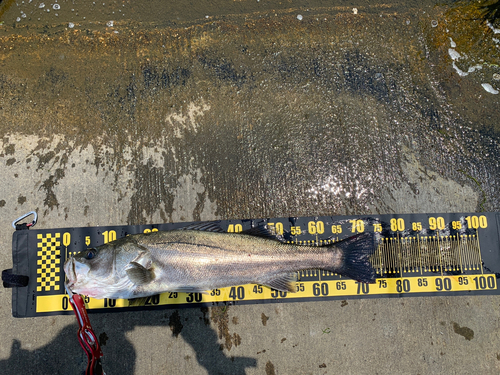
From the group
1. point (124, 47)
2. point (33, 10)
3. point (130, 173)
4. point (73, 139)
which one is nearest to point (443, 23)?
point (124, 47)

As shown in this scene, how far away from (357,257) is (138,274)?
2149 mm

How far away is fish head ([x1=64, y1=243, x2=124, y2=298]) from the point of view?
2807 mm

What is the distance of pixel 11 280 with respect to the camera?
309 cm

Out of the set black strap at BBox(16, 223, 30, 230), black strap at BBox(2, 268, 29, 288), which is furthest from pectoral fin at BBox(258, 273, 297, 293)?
black strap at BBox(16, 223, 30, 230)

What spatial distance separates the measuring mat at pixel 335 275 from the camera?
127 inches

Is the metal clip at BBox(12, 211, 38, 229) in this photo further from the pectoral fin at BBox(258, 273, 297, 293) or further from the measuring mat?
the pectoral fin at BBox(258, 273, 297, 293)

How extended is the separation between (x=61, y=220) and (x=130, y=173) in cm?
92

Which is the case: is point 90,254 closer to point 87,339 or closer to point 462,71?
point 87,339

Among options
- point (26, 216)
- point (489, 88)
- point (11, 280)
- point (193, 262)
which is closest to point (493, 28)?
point (489, 88)

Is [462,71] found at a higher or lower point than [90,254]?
higher

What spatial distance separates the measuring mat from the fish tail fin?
26 cm

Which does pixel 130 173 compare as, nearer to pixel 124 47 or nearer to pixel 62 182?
pixel 62 182

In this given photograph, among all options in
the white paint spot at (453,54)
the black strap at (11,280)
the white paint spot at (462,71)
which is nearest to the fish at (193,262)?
the black strap at (11,280)

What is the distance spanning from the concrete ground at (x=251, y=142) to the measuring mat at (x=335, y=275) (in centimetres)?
13
